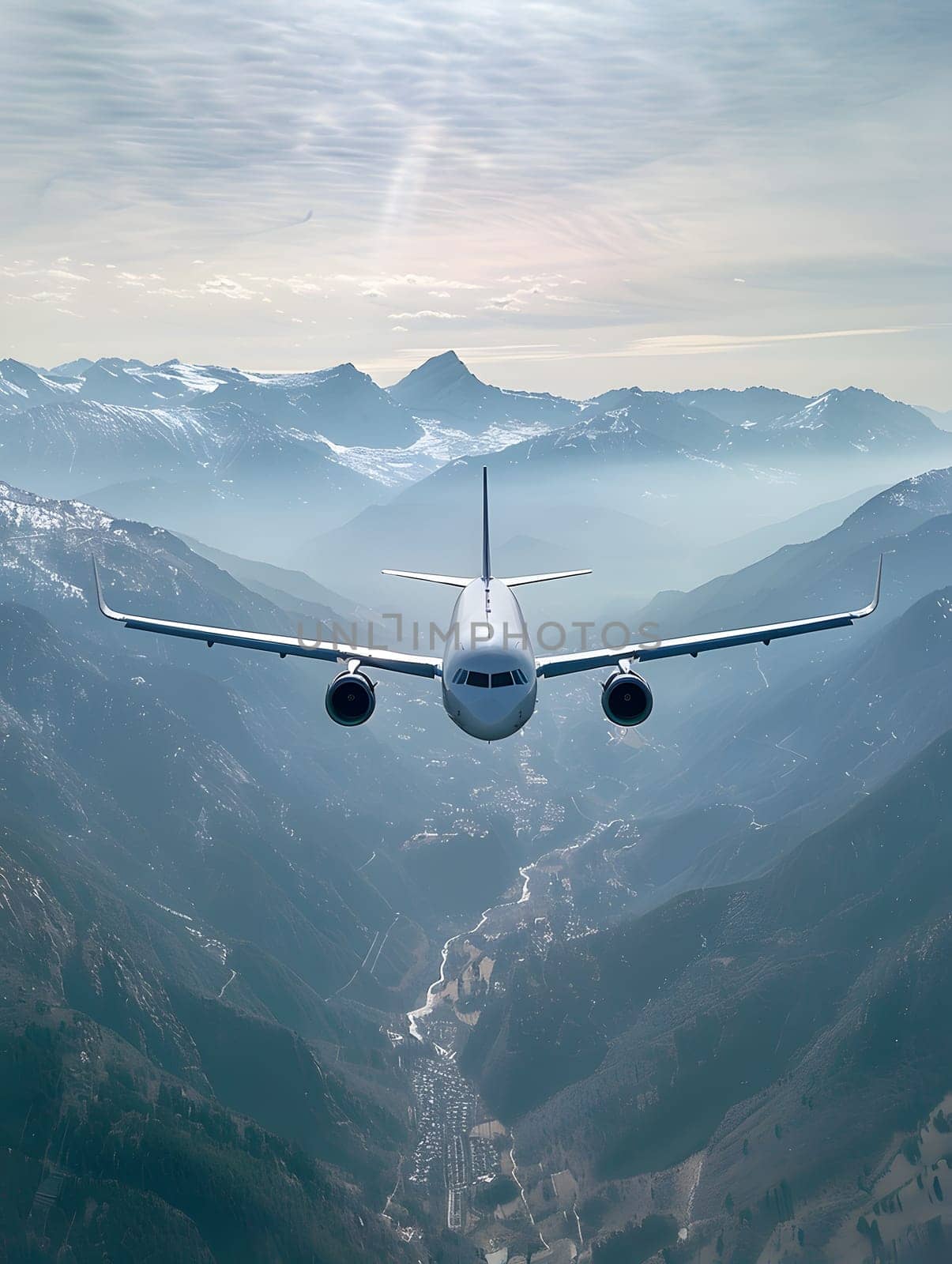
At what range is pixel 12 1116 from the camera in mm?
189000

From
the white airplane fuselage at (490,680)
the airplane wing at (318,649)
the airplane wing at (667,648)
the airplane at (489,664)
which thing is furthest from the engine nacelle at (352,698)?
the airplane wing at (667,648)

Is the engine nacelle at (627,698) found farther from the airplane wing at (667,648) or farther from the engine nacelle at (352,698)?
the engine nacelle at (352,698)

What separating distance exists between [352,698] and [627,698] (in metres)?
18.9

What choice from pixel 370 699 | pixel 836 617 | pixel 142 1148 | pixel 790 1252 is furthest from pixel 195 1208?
pixel 836 617

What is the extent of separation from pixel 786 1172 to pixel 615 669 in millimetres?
193664

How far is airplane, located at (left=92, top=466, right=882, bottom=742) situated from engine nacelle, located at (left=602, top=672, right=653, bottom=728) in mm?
54

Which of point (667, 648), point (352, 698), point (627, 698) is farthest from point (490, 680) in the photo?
point (667, 648)

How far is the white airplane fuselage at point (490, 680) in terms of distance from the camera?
52.3m

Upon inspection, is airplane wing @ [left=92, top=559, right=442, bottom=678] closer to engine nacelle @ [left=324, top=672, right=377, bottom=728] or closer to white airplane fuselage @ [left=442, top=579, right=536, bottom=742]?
engine nacelle @ [left=324, top=672, right=377, bottom=728]

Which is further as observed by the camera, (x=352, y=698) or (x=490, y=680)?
(x=352, y=698)

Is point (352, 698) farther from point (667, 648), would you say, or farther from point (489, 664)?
point (667, 648)

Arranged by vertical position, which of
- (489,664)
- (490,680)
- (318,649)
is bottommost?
(490,680)

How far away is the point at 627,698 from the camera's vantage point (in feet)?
191

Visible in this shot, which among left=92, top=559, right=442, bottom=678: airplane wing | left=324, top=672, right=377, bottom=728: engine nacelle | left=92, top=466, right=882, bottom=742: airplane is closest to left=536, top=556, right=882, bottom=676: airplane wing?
left=92, top=466, right=882, bottom=742: airplane
